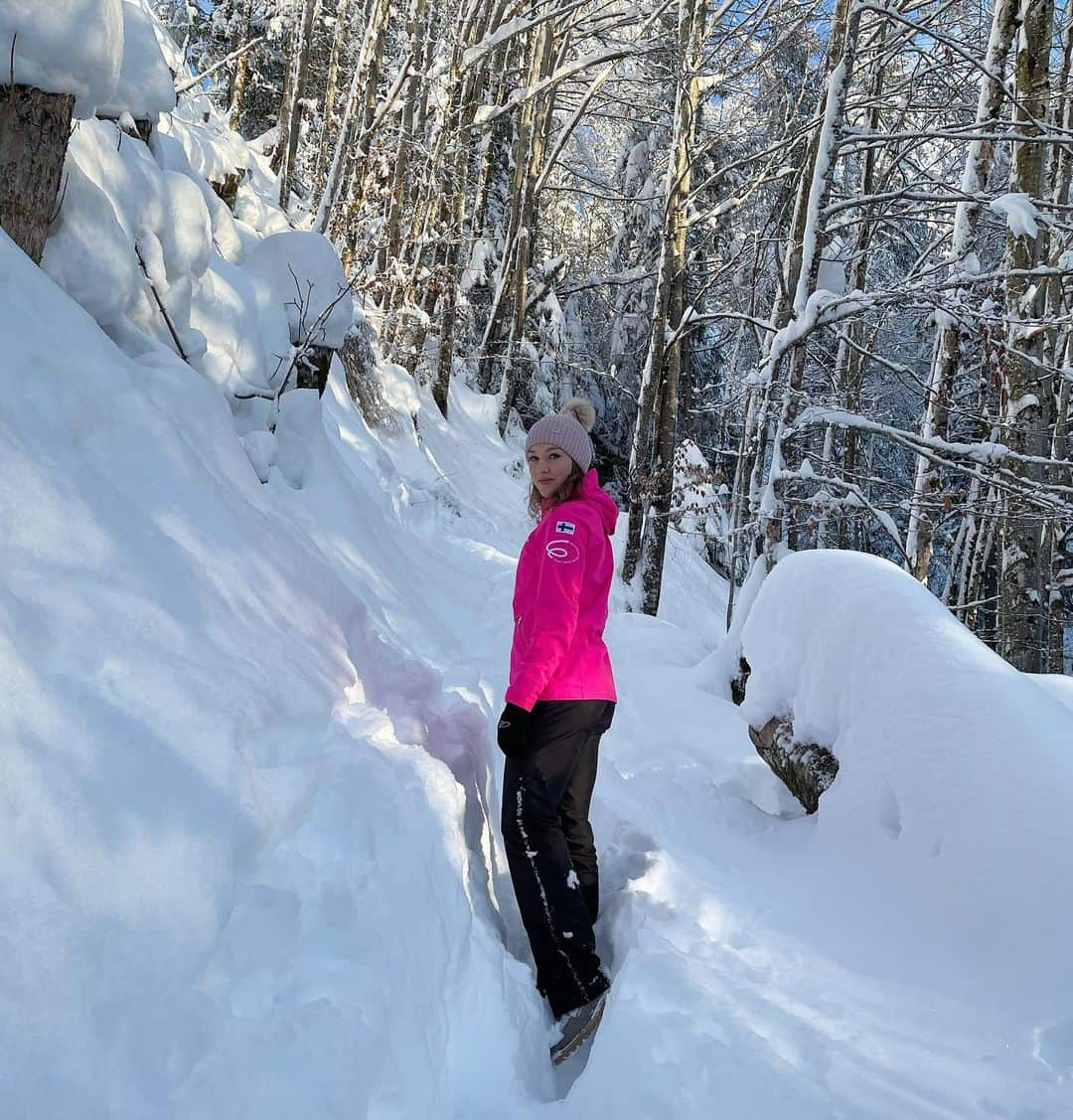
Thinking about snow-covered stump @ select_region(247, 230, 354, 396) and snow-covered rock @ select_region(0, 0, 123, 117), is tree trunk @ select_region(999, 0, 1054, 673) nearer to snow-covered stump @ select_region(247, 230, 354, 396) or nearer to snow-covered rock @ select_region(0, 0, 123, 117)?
snow-covered stump @ select_region(247, 230, 354, 396)

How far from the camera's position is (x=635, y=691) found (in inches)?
225

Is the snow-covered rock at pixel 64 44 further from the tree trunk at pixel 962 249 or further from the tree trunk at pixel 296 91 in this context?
the tree trunk at pixel 296 91

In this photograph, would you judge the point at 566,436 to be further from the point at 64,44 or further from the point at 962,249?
the point at 962,249

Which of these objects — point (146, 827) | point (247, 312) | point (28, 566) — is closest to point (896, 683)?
point (146, 827)

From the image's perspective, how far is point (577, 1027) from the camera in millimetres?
2299

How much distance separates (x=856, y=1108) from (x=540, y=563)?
5.22ft

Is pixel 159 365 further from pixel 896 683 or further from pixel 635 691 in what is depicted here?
pixel 635 691

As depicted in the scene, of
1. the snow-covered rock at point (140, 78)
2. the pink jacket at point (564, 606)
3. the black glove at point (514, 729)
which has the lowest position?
the black glove at point (514, 729)

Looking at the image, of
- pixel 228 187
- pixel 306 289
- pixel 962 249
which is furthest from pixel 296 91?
pixel 962 249

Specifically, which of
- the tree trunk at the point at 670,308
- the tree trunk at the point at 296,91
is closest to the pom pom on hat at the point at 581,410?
the tree trunk at the point at 670,308

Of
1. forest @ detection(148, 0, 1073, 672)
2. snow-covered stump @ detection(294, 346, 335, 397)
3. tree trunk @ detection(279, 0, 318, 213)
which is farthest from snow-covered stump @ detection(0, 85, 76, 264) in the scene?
tree trunk @ detection(279, 0, 318, 213)

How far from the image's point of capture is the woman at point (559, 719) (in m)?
2.46

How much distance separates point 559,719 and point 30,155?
2696 mm

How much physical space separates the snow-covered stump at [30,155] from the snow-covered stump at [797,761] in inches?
143
